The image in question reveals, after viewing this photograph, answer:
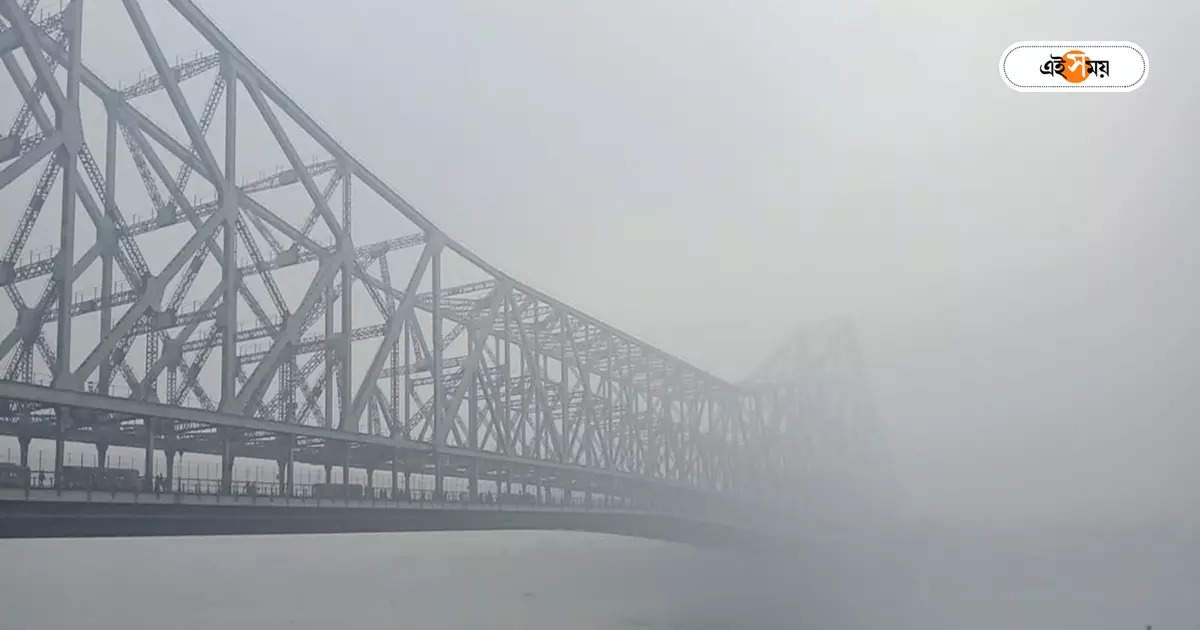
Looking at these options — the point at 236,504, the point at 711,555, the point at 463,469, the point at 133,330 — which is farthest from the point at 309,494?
the point at 711,555

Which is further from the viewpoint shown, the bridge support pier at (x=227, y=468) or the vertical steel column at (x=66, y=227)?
the bridge support pier at (x=227, y=468)

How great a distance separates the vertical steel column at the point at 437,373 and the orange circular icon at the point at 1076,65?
2478 centimetres

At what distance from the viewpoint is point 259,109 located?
39.2 m

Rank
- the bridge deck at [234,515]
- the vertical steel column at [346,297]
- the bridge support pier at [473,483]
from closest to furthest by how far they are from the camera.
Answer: the bridge deck at [234,515] → the vertical steel column at [346,297] → the bridge support pier at [473,483]

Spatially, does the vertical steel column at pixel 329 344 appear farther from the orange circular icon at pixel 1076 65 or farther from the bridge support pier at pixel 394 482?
the orange circular icon at pixel 1076 65

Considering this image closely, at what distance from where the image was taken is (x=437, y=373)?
49.8 meters

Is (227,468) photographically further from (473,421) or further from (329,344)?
(473,421)

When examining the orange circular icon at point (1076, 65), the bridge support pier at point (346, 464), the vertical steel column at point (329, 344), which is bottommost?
the bridge support pier at point (346, 464)

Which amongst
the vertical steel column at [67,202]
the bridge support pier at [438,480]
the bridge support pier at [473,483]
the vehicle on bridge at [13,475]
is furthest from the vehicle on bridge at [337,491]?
the vehicle on bridge at [13,475]

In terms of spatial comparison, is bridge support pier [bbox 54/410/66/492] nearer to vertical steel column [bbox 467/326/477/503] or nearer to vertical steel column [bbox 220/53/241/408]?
vertical steel column [bbox 220/53/241/408]

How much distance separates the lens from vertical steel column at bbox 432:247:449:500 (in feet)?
151

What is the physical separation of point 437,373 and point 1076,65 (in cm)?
2731

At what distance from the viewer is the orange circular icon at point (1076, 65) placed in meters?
30.5

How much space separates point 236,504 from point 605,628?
30962mm
